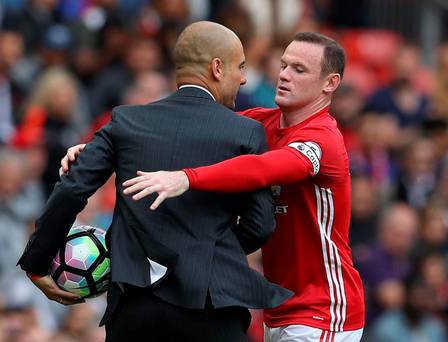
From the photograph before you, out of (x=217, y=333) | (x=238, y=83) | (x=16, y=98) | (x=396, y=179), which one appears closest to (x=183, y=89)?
(x=238, y=83)

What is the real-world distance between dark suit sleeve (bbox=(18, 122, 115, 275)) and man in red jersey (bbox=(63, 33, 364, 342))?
2.72ft

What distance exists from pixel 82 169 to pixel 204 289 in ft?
2.33

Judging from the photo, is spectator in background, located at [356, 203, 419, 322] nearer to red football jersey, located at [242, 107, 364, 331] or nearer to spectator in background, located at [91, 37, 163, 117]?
spectator in background, located at [91, 37, 163, 117]

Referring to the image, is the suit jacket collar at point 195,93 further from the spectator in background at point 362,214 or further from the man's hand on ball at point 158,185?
the spectator in background at point 362,214

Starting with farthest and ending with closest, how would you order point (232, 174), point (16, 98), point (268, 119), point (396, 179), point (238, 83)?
point (396, 179) < point (16, 98) < point (268, 119) < point (238, 83) < point (232, 174)

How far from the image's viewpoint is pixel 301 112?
611cm

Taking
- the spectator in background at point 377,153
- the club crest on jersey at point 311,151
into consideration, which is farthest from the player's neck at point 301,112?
the spectator in background at point 377,153

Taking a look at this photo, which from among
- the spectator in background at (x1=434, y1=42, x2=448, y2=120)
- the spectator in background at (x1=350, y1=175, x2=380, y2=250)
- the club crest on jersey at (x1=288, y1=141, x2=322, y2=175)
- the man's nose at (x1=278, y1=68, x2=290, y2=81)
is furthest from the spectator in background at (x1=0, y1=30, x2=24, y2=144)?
the club crest on jersey at (x1=288, y1=141, x2=322, y2=175)

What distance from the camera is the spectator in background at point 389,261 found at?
35.6 ft

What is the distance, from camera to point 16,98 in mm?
11164

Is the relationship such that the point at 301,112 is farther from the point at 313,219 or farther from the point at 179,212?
the point at 179,212

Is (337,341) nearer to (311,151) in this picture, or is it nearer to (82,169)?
(311,151)

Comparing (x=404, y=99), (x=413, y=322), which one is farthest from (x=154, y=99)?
(x=404, y=99)

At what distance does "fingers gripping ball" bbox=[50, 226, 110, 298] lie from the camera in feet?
19.0
